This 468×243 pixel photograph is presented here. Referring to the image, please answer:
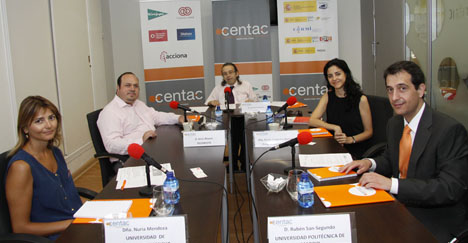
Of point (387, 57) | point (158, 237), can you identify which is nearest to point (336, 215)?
point (158, 237)

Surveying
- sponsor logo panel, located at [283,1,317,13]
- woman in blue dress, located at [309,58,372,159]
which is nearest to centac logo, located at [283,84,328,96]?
sponsor logo panel, located at [283,1,317,13]

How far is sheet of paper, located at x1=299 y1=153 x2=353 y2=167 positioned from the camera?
2.06 m

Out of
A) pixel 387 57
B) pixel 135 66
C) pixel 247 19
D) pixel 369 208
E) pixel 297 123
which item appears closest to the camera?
pixel 369 208

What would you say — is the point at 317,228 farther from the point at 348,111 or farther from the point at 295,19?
the point at 295,19

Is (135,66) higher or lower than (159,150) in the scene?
higher

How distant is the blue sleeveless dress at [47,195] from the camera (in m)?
1.78

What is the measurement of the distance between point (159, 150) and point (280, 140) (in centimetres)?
81

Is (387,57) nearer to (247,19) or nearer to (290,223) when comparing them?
(247,19)

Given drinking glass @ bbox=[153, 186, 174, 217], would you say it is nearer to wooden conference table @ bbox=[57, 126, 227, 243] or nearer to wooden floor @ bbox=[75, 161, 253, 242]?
wooden conference table @ bbox=[57, 126, 227, 243]

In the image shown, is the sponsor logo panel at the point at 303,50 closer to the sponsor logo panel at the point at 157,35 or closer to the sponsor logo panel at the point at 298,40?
the sponsor logo panel at the point at 298,40

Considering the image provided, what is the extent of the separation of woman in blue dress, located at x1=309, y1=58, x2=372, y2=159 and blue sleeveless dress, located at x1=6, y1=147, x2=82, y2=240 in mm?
1989

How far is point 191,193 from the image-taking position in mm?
1713

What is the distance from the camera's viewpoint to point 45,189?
1814mm

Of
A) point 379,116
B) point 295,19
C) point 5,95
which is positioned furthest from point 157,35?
point 379,116
